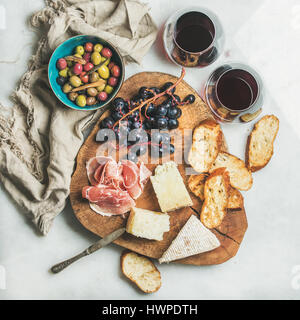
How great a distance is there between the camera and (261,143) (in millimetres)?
1508

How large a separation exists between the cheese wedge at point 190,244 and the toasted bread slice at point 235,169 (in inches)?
10.4

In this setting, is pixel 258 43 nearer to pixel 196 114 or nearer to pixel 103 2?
pixel 196 114

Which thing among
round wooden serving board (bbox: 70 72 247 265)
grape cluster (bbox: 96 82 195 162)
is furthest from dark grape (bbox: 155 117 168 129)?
round wooden serving board (bbox: 70 72 247 265)

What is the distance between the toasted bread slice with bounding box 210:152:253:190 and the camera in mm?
1432

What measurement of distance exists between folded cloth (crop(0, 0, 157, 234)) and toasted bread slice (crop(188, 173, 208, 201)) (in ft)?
1.68

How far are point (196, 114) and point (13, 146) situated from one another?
82 cm

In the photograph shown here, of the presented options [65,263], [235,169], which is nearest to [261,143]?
[235,169]

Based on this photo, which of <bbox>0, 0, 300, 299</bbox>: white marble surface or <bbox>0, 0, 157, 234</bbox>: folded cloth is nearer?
<bbox>0, 0, 157, 234</bbox>: folded cloth

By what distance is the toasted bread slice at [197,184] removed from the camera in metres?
1.42

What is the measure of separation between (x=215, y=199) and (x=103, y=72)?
717mm

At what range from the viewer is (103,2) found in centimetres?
144

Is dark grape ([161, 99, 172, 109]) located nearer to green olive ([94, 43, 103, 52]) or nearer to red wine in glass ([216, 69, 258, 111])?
red wine in glass ([216, 69, 258, 111])

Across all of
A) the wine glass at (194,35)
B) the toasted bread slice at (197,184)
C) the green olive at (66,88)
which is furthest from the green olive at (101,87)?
the toasted bread slice at (197,184)

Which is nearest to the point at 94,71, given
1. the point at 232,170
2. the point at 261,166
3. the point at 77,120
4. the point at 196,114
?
the point at 77,120
